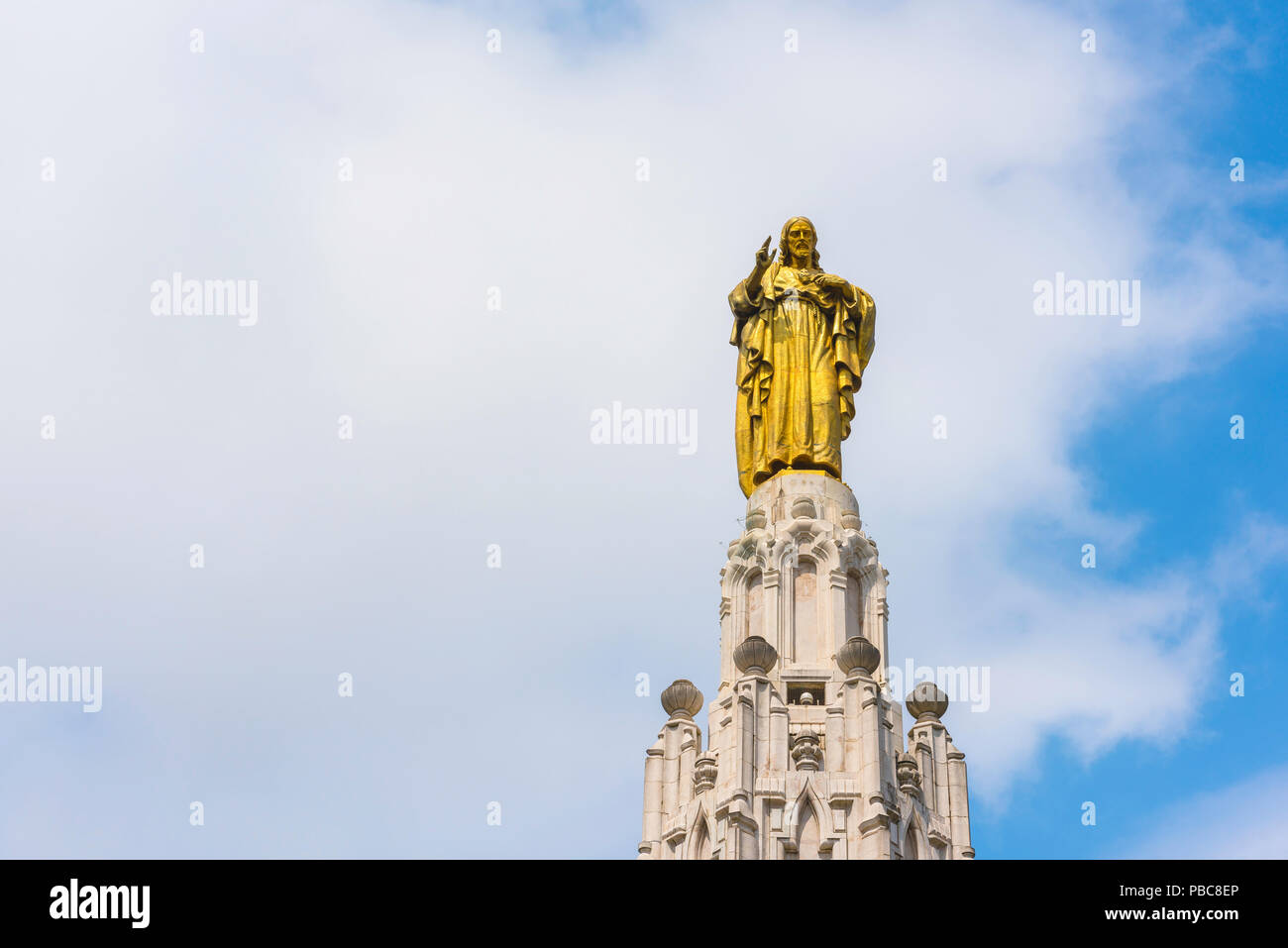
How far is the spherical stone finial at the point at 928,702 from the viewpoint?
4156cm

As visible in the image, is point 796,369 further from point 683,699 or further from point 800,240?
point 683,699

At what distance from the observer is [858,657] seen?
40438 mm

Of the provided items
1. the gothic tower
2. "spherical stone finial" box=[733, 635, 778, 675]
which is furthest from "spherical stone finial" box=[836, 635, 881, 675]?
"spherical stone finial" box=[733, 635, 778, 675]

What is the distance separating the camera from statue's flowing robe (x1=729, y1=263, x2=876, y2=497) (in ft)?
148

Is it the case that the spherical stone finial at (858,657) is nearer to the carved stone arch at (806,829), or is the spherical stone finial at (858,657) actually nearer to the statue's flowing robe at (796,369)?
the carved stone arch at (806,829)

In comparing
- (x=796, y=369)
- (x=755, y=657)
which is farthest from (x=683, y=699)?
(x=796, y=369)

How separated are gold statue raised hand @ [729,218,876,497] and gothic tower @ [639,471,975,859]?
89 cm

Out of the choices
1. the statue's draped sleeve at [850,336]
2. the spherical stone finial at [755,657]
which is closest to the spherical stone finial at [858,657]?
the spherical stone finial at [755,657]

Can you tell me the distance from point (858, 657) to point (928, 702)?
6.64ft
